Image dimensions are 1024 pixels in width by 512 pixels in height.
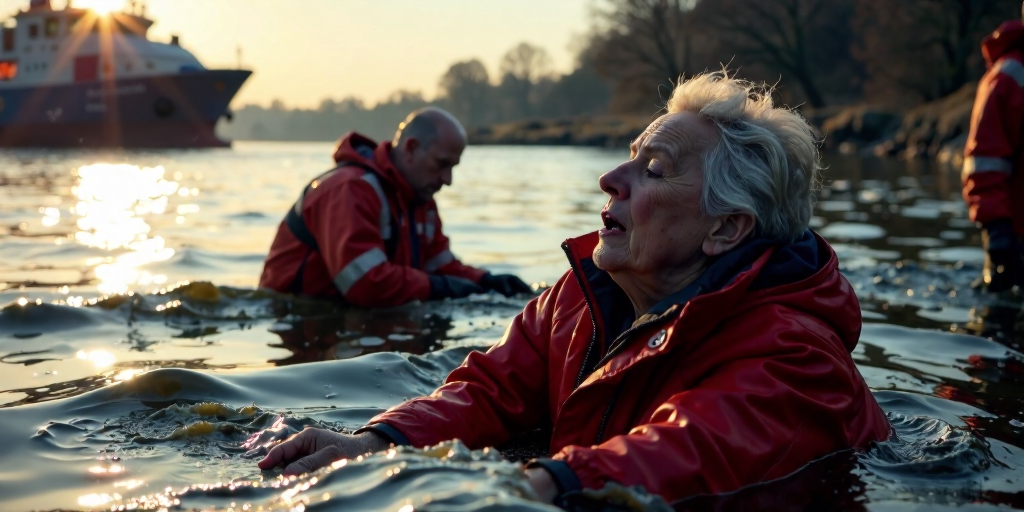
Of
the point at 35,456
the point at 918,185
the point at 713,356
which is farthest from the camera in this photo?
the point at 918,185

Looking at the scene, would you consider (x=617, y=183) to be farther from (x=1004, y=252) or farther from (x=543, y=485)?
(x=1004, y=252)

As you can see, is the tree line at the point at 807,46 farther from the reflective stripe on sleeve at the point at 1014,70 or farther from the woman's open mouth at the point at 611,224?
the woman's open mouth at the point at 611,224

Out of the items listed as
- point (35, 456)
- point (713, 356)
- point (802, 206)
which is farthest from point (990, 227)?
point (35, 456)

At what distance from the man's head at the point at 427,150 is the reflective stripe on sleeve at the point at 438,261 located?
28.8 inches

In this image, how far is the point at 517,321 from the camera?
3588 mm

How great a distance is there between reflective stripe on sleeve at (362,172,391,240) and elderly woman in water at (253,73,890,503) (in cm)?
329

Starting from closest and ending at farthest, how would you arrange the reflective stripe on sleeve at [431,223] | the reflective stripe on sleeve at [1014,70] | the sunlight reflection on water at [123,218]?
the reflective stripe on sleeve at [1014,70] < the reflective stripe on sleeve at [431,223] < the sunlight reflection on water at [123,218]

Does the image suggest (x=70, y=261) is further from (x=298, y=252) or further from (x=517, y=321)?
(x=517, y=321)

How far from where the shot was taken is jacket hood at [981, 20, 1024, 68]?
21.2 ft

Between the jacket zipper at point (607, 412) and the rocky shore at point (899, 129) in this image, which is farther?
the rocky shore at point (899, 129)

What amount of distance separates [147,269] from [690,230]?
22.4 ft

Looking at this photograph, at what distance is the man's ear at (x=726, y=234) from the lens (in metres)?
3.06

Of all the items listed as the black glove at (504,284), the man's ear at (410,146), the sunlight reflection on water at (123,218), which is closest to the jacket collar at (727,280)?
the man's ear at (410,146)

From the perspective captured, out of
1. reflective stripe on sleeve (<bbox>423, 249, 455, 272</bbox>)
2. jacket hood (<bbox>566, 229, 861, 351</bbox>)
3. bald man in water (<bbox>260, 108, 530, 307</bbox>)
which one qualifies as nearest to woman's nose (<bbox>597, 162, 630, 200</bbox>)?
jacket hood (<bbox>566, 229, 861, 351</bbox>)
